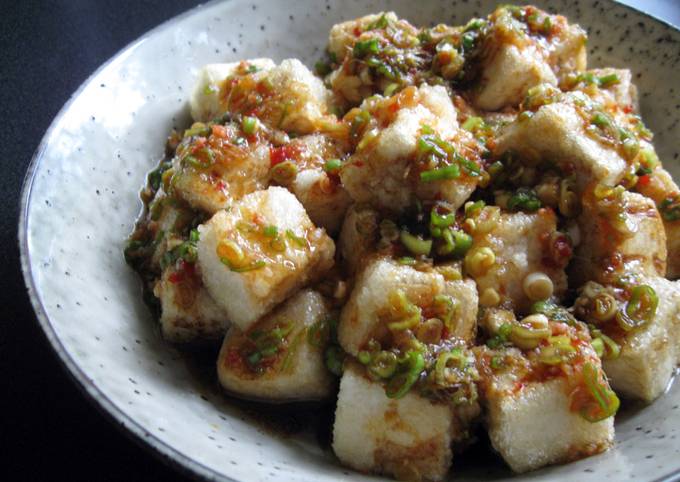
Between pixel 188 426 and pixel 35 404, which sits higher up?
pixel 188 426

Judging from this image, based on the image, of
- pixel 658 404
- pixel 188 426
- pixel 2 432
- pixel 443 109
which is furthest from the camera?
pixel 443 109

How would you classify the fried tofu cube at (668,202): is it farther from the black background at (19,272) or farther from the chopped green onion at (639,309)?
the black background at (19,272)

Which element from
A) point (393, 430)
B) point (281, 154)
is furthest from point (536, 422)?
point (281, 154)

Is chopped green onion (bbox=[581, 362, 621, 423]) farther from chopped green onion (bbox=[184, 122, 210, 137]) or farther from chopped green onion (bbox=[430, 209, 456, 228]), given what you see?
chopped green onion (bbox=[184, 122, 210, 137])

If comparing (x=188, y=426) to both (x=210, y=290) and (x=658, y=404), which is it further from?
(x=658, y=404)

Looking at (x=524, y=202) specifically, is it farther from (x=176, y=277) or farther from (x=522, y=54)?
(x=176, y=277)

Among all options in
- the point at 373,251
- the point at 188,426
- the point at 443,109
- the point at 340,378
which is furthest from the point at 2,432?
the point at 443,109
